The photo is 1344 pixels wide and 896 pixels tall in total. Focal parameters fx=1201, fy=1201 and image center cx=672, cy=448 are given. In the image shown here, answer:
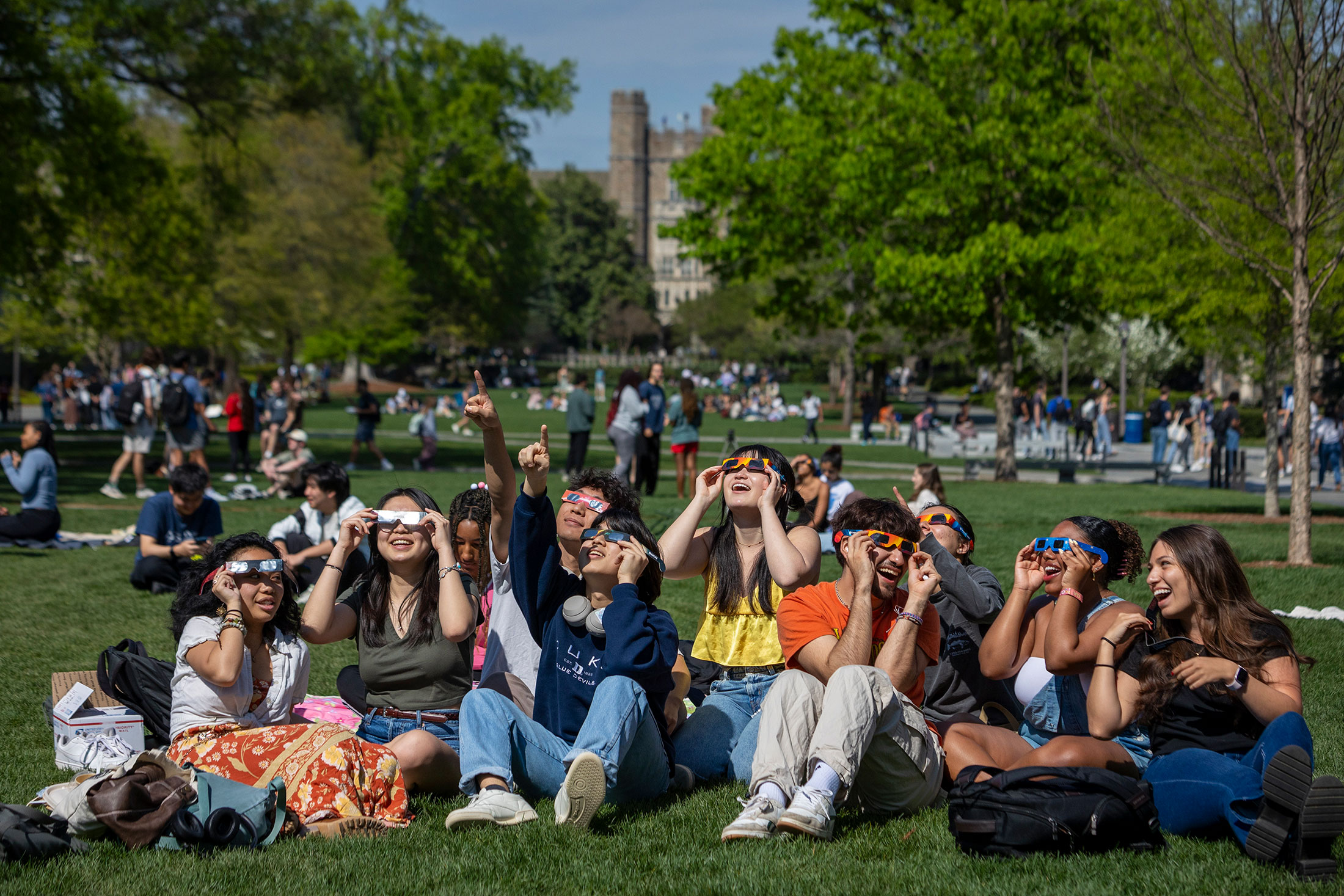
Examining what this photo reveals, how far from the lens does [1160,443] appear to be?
28.6m

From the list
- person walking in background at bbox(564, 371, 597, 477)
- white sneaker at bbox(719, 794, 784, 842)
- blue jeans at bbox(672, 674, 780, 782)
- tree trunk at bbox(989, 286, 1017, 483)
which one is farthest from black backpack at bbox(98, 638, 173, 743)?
tree trunk at bbox(989, 286, 1017, 483)

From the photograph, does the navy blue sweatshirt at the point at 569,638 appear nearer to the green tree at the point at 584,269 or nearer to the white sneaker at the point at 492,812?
the white sneaker at the point at 492,812

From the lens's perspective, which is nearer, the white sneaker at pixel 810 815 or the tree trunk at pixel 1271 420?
the white sneaker at pixel 810 815

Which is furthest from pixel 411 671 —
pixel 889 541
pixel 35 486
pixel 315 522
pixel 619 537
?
pixel 35 486

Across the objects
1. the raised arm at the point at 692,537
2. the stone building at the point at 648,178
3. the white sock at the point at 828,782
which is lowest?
the white sock at the point at 828,782

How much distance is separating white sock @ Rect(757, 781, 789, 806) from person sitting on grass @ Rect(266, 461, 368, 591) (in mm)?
4640

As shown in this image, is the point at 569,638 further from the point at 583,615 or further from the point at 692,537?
the point at 692,537

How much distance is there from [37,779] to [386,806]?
1.61m

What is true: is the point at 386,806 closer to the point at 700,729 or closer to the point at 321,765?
the point at 321,765

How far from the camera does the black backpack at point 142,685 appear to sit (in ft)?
16.7

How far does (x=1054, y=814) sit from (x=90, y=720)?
3.78m

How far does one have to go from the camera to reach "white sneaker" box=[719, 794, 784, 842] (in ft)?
13.6

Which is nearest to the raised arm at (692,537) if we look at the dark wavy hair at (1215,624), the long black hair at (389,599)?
the long black hair at (389,599)

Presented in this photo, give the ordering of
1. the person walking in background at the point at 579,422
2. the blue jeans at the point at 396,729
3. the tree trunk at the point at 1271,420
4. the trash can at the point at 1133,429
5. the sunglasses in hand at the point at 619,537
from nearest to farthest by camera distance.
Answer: the sunglasses in hand at the point at 619,537
the blue jeans at the point at 396,729
the tree trunk at the point at 1271,420
the person walking in background at the point at 579,422
the trash can at the point at 1133,429
